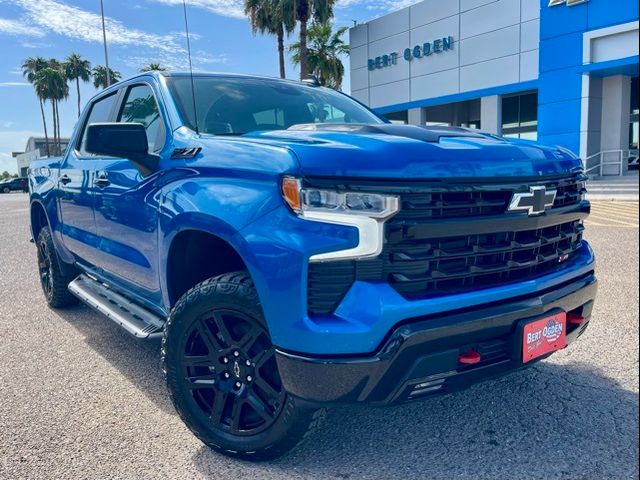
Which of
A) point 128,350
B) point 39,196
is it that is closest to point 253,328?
point 128,350

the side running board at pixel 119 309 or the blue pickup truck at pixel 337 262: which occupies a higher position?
the blue pickup truck at pixel 337 262

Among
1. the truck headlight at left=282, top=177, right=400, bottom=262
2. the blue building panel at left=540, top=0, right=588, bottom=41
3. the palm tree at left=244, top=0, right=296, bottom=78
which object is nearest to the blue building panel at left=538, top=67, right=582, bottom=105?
the blue building panel at left=540, top=0, right=588, bottom=41

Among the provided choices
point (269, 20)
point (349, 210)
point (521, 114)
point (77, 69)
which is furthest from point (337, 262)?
point (77, 69)

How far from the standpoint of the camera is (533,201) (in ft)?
7.47

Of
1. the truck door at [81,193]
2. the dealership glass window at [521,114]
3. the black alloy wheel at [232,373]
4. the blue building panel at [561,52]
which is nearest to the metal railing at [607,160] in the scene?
the dealership glass window at [521,114]

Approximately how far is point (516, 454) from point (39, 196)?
460 cm

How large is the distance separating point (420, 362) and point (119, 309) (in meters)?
2.18

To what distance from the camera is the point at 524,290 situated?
2277mm

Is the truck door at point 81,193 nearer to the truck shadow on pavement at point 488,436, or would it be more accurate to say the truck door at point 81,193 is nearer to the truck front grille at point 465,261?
the truck shadow on pavement at point 488,436

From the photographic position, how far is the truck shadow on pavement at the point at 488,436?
236 cm

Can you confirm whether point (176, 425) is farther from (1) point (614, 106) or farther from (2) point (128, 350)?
(1) point (614, 106)

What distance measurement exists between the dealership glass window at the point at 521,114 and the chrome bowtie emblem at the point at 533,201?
77.1ft

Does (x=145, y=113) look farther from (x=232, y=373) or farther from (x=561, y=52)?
(x=561, y=52)

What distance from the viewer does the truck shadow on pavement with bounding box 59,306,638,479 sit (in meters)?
2.36
